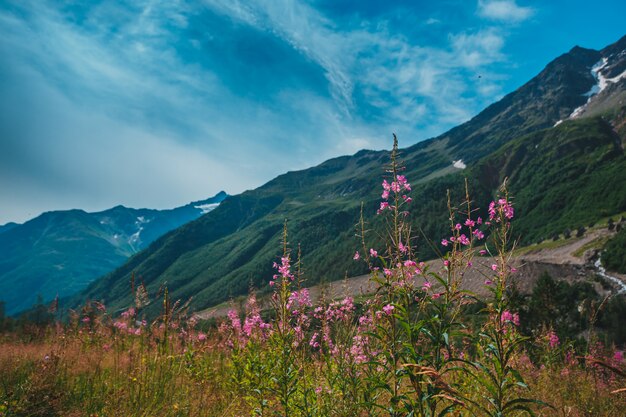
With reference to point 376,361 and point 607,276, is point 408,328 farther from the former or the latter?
point 607,276

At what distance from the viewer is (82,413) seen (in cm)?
549

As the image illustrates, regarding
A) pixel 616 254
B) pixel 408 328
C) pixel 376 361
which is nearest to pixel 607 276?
pixel 616 254

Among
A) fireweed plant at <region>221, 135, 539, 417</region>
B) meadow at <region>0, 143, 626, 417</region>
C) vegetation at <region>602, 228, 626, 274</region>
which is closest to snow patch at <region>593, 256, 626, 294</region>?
vegetation at <region>602, 228, 626, 274</region>

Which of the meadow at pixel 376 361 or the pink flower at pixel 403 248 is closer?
the meadow at pixel 376 361

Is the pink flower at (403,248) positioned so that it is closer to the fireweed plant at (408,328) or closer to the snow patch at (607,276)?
the fireweed plant at (408,328)

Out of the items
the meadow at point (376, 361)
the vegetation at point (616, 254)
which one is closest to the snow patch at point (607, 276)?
the vegetation at point (616, 254)

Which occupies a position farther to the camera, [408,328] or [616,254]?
[616,254]

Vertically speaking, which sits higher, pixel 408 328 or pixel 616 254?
pixel 408 328

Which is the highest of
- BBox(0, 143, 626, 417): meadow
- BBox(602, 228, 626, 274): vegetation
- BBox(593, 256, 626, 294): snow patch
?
BBox(0, 143, 626, 417): meadow

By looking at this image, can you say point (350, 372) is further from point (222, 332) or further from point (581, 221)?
point (581, 221)

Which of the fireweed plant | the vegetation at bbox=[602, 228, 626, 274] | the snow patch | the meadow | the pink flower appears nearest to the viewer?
the fireweed plant

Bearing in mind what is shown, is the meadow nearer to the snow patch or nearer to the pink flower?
the pink flower

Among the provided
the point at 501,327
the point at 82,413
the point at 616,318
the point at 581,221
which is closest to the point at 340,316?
the point at 501,327

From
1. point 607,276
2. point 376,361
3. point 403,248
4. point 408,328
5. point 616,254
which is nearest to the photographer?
point 408,328
